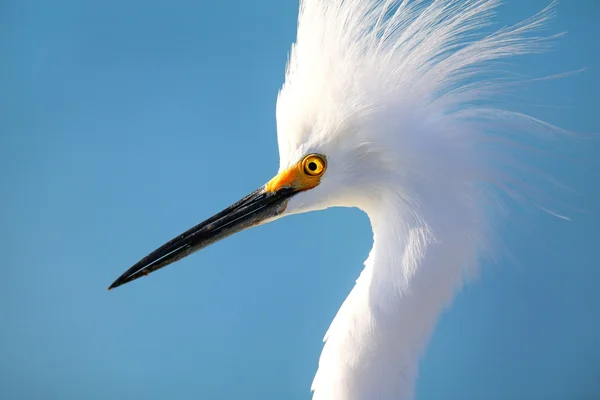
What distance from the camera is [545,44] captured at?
1.49 m

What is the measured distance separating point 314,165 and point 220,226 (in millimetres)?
340

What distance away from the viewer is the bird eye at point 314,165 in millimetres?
1591

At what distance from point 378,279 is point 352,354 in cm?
21

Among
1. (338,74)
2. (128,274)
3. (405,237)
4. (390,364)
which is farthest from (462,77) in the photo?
(128,274)

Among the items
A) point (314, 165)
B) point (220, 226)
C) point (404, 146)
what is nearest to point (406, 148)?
point (404, 146)

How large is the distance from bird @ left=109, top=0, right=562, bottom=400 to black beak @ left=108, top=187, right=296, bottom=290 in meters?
0.14

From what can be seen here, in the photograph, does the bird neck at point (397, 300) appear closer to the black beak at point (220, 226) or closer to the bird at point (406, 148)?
the bird at point (406, 148)

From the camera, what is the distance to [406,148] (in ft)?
4.75

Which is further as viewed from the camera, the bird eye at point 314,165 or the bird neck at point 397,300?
the bird eye at point 314,165

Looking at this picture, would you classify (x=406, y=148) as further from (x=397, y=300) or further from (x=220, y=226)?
(x=220, y=226)

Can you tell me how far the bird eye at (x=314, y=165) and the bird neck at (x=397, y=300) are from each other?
20 centimetres

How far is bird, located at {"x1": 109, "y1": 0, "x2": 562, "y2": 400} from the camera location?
4.76ft

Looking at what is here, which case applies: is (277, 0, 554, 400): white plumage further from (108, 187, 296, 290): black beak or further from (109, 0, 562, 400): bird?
(108, 187, 296, 290): black beak

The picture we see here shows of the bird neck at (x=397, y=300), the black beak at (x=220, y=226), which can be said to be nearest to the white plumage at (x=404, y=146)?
the bird neck at (x=397, y=300)
